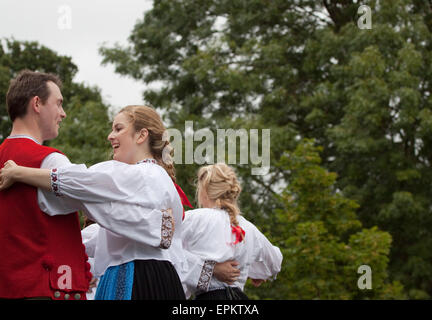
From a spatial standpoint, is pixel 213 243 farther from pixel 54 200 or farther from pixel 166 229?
pixel 54 200

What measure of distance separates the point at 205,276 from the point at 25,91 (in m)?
2.02

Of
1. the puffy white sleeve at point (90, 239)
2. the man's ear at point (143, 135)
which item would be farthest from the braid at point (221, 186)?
the man's ear at point (143, 135)

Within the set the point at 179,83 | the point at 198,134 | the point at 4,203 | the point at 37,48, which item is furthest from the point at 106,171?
the point at 37,48

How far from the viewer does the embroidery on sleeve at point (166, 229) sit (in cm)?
307

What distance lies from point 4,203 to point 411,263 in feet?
33.7

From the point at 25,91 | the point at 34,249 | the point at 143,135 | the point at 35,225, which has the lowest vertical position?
the point at 34,249

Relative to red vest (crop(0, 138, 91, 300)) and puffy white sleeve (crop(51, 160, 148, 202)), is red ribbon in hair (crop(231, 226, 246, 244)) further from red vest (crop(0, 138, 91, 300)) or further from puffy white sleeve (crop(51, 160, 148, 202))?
red vest (crop(0, 138, 91, 300))

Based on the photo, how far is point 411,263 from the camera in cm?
1193

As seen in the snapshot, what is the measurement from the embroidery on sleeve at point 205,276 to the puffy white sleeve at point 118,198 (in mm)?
1487

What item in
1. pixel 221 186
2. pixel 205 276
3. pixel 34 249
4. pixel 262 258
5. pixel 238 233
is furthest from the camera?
pixel 262 258

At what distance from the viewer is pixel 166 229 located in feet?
10.1

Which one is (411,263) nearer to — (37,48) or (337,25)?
(337,25)

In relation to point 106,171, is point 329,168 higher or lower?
higher

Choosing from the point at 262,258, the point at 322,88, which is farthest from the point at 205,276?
the point at 322,88
